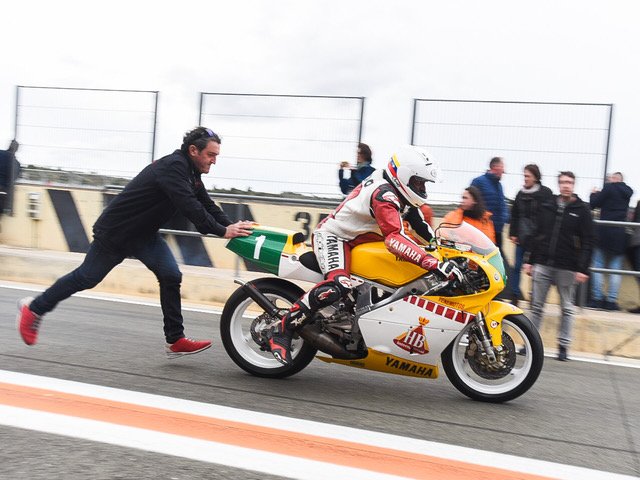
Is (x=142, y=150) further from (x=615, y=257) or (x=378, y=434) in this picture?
(x=378, y=434)

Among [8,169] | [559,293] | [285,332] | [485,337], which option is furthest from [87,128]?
[485,337]

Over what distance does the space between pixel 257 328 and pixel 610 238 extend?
15.9ft

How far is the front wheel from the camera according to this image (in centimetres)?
479

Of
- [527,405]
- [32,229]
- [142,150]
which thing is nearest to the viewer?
[527,405]

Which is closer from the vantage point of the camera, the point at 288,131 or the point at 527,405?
the point at 527,405

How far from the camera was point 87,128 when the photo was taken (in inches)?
421

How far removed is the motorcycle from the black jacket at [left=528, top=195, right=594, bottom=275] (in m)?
2.69

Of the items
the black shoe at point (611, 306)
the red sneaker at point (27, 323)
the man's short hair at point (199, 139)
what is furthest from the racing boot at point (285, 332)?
the black shoe at point (611, 306)

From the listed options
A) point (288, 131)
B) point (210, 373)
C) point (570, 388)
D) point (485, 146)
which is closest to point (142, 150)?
point (288, 131)

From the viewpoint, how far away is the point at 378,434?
395 centimetres

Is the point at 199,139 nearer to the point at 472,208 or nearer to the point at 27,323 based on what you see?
the point at 27,323

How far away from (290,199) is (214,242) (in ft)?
4.15

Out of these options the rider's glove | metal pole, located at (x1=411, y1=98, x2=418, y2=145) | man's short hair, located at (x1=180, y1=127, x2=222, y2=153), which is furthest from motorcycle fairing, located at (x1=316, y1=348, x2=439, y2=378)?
metal pole, located at (x1=411, y1=98, x2=418, y2=145)

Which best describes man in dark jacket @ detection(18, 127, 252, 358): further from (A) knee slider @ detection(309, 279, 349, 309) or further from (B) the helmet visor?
(B) the helmet visor
